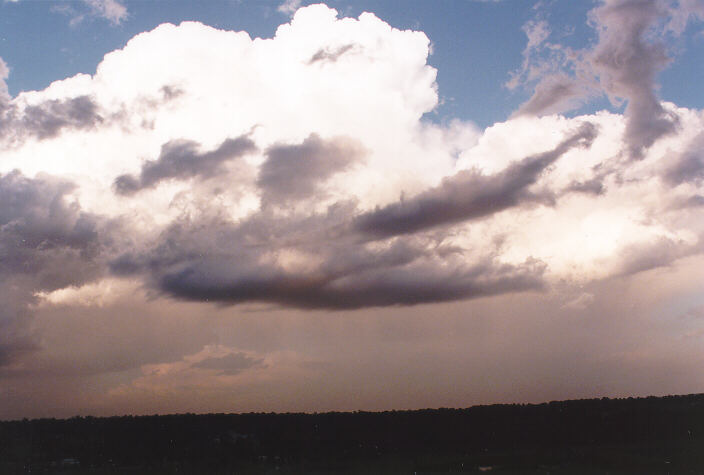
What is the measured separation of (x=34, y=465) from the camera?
104 meters

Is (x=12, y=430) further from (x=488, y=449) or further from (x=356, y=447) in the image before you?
(x=488, y=449)

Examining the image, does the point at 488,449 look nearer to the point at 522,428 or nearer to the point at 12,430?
the point at 522,428

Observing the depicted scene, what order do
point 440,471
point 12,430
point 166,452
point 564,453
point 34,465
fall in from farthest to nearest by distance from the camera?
1. point 12,430
2. point 166,452
3. point 34,465
4. point 564,453
5. point 440,471

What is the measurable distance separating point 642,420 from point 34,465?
108 meters

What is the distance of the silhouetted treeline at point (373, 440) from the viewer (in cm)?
9419

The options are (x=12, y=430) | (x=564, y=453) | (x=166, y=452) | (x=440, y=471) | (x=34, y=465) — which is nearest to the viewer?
(x=440, y=471)

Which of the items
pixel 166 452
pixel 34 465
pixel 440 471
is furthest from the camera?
pixel 166 452

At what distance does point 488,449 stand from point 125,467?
5983cm

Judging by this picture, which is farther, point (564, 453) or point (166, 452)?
point (166, 452)

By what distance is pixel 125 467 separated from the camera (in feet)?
328

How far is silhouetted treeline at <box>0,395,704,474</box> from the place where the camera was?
9419cm

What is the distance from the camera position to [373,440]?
12075 cm

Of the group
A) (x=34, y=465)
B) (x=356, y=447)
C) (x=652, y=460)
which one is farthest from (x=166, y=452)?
(x=652, y=460)

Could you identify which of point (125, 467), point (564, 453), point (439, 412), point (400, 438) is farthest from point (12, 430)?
point (564, 453)
